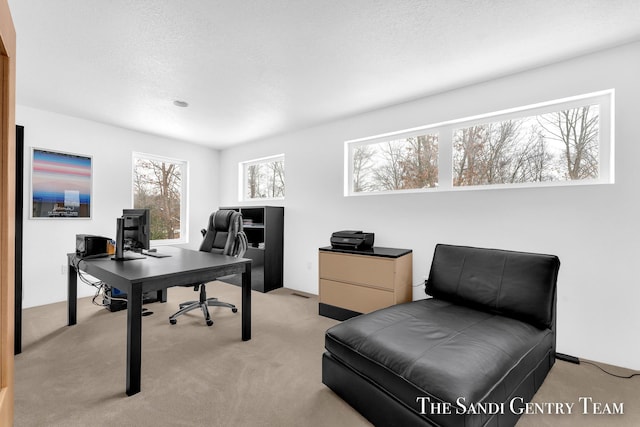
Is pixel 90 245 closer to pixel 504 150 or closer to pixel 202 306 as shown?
pixel 202 306

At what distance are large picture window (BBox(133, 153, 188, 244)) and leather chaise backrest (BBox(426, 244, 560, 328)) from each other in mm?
4362

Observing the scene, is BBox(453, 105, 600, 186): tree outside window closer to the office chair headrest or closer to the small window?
the office chair headrest

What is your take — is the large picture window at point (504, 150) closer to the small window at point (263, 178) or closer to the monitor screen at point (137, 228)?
the small window at point (263, 178)

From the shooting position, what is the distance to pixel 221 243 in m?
3.38

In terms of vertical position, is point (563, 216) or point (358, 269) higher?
point (563, 216)

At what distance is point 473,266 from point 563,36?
1811 millimetres

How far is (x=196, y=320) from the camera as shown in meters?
3.04

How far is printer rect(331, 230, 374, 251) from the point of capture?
312 centimetres

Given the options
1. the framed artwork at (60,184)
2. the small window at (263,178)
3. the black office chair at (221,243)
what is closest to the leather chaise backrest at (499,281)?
the black office chair at (221,243)

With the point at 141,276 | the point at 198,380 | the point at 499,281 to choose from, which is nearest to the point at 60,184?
the point at 141,276

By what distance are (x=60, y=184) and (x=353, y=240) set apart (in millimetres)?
3842

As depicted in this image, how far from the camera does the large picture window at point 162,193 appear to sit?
15.0ft

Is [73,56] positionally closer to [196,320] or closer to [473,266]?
[196,320]

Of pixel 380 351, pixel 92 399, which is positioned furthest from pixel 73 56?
pixel 380 351
